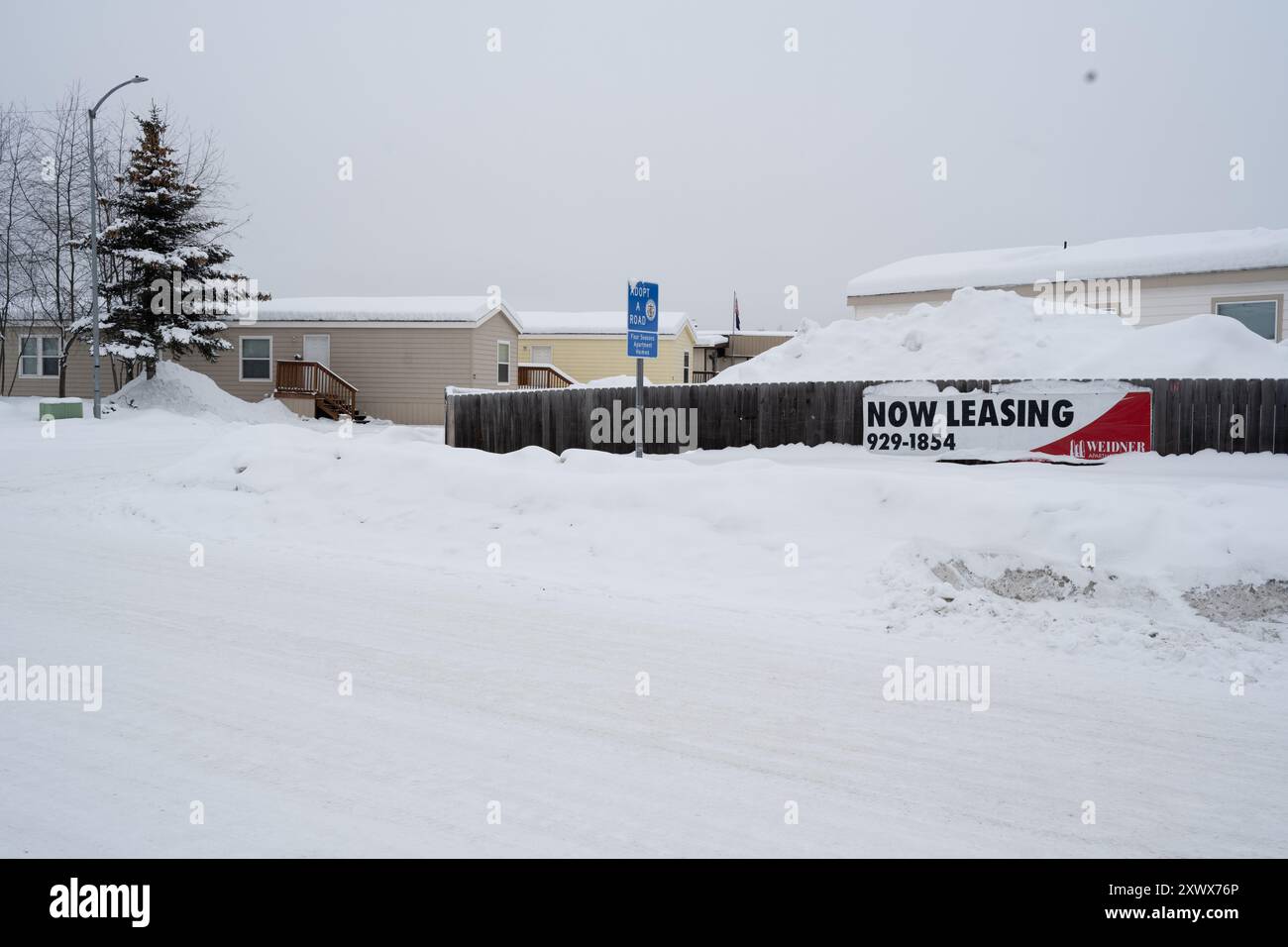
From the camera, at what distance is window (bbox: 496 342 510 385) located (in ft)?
114

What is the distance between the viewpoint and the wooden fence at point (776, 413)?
550 inches

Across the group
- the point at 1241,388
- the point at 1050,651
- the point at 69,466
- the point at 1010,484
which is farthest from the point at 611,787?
the point at 69,466

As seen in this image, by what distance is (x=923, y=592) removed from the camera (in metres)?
7.77

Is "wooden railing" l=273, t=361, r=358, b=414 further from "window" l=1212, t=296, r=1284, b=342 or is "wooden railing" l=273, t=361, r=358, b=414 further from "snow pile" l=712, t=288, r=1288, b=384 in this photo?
"window" l=1212, t=296, r=1284, b=342

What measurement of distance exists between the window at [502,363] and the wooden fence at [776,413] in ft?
58.7

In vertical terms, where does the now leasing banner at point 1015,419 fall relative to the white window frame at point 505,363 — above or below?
below

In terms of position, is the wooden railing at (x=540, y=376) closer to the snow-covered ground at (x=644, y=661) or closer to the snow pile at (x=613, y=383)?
the snow pile at (x=613, y=383)

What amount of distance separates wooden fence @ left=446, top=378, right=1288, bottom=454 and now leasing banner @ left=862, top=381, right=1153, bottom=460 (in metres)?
0.26

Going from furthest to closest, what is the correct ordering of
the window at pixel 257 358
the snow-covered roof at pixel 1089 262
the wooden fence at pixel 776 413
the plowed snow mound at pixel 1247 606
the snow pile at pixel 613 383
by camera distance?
the window at pixel 257 358 → the snow-covered roof at pixel 1089 262 → the snow pile at pixel 613 383 → the wooden fence at pixel 776 413 → the plowed snow mound at pixel 1247 606

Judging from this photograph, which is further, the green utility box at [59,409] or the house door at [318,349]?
the house door at [318,349]

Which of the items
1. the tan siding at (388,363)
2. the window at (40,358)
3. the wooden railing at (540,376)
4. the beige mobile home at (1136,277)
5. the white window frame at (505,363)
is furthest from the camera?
the wooden railing at (540,376)

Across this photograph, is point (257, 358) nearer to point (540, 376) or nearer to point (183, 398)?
point (183, 398)

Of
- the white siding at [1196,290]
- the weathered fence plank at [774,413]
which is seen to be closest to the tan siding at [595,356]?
the white siding at [1196,290]

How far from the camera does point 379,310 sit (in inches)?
1318
